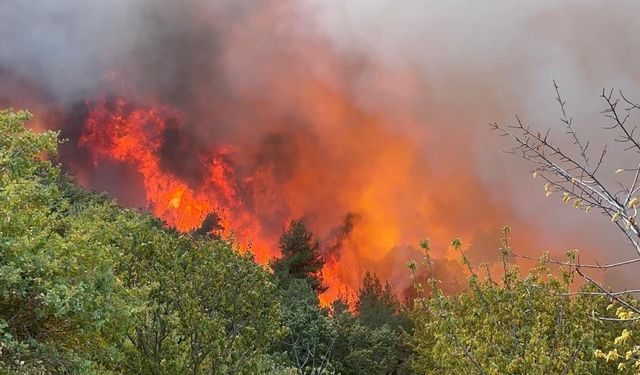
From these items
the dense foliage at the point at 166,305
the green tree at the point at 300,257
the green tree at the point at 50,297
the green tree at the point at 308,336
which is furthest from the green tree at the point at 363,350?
the green tree at the point at 50,297

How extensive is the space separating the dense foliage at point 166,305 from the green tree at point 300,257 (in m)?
47.1

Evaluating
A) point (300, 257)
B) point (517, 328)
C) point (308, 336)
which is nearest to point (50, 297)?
point (517, 328)

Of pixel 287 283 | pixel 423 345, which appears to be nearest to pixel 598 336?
pixel 423 345

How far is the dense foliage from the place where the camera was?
26.0 ft

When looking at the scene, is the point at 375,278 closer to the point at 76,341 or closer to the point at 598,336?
the point at 598,336

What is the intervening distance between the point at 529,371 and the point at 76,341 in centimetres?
824

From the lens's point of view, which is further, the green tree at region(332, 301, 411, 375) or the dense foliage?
the green tree at region(332, 301, 411, 375)

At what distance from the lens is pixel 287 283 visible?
181 feet

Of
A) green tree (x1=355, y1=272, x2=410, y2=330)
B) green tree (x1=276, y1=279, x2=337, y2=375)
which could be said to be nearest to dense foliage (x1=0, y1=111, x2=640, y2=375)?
green tree (x1=276, y1=279, x2=337, y2=375)

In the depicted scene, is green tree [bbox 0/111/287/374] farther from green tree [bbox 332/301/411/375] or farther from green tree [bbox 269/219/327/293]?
green tree [bbox 269/219/327/293]

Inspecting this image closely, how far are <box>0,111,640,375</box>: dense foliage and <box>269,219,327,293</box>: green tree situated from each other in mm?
47087

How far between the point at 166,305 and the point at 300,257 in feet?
173

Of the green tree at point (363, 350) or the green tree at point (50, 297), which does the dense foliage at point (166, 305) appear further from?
the green tree at point (363, 350)

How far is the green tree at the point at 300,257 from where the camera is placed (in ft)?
206
